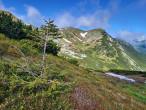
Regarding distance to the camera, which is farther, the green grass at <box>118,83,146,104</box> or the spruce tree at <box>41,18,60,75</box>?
the green grass at <box>118,83,146,104</box>

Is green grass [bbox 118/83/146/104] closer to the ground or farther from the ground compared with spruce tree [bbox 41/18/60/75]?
closer to the ground

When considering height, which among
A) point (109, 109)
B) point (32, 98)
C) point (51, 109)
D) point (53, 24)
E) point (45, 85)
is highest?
point (53, 24)

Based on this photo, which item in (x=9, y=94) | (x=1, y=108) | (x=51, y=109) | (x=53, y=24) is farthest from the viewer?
(x=53, y=24)

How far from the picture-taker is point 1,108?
12.1 ft

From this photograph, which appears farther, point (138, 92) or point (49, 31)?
point (138, 92)

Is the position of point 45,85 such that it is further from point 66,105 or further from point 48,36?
point 48,36

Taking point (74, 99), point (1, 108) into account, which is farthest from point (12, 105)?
point (74, 99)

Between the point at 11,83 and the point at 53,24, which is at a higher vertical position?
the point at 53,24

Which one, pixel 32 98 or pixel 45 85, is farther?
pixel 45 85

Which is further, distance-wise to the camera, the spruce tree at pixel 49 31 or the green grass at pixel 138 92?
the green grass at pixel 138 92

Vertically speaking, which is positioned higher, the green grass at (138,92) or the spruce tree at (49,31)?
the spruce tree at (49,31)

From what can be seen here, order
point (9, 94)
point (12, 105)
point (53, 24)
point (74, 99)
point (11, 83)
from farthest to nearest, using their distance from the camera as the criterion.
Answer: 1. point (53, 24)
2. point (74, 99)
3. point (11, 83)
4. point (9, 94)
5. point (12, 105)

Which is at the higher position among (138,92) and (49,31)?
(49,31)

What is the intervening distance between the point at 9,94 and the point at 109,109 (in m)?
5.74
